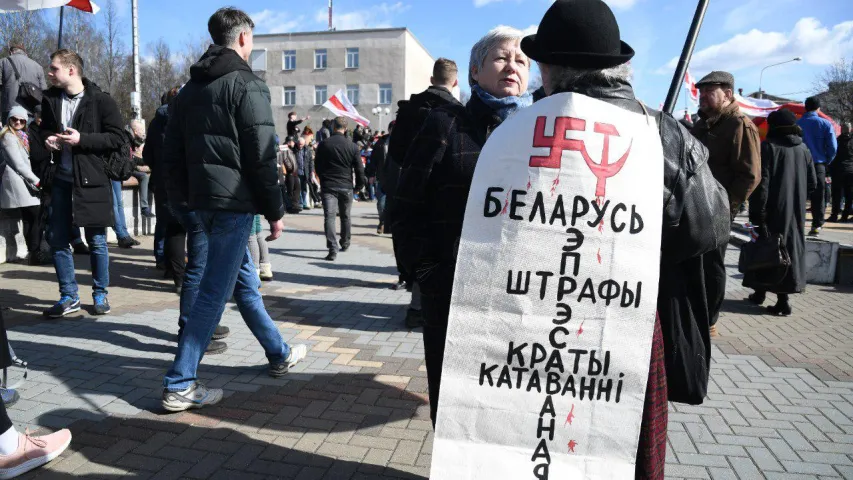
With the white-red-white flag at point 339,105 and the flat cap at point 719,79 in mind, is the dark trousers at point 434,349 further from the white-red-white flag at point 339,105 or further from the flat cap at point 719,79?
the white-red-white flag at point 339,105

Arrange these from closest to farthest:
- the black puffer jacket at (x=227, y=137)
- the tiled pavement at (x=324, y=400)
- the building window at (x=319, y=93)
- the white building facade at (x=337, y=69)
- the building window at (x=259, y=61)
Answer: the tiled pavement at (x=324, y=400)
the black puffer jacket at (x=227, y=137)
the white building facade at (x=337, y=69)
the building window at (x=319, y=93)
the building window at (x=259, y=61)

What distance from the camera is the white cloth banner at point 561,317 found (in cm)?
170

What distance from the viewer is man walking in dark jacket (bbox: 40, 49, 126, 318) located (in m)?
5.11

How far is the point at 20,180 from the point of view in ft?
24.2

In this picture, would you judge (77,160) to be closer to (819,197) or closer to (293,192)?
(293,192)

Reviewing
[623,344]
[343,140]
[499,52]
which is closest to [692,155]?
[623,344]

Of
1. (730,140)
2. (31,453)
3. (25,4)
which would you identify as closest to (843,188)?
(730,140)

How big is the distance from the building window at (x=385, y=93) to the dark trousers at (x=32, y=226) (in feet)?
149

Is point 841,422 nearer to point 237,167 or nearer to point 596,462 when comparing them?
point 596,462

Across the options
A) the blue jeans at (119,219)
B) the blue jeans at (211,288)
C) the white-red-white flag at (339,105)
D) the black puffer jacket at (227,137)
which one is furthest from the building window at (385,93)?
the blue jeans at (211,288)

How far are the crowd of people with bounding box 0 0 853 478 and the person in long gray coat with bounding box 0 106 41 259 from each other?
18mm

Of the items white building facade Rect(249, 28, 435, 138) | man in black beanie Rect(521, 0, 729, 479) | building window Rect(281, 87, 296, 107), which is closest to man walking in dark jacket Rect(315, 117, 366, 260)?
man in black beanie Rect(521, 0, 729, 479)

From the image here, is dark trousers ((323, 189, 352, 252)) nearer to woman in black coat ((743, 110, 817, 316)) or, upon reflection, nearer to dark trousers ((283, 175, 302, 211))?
dark trousers ((283, 175, 302, 211))

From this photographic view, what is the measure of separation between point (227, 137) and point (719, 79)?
391 centimetres
